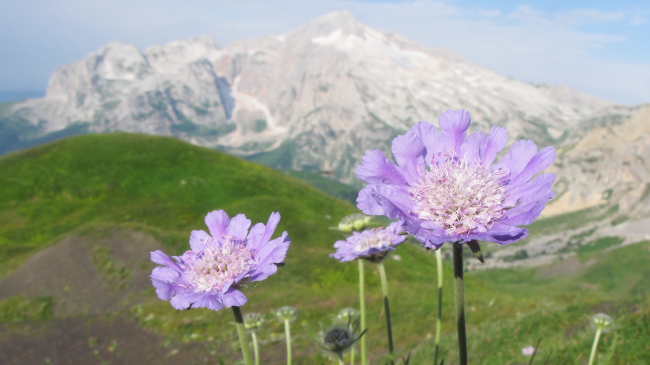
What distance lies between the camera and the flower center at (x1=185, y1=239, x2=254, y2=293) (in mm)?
2486

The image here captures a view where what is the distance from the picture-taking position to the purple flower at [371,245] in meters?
3.39

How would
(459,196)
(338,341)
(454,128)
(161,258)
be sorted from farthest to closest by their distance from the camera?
(338,341) < (161,258) < (454,128) < (459,196)

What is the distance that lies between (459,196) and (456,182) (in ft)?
0.33

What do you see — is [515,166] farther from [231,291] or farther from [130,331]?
[130,331]

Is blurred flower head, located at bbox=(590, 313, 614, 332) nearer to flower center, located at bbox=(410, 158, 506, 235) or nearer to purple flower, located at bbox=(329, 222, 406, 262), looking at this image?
purple flower, located at bbox=(329, 222, 406, 262)

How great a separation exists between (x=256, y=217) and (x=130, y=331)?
1782cm

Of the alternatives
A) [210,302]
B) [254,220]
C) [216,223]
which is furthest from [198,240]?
[254,220]

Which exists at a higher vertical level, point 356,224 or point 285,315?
point 356,224

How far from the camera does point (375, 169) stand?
6.79 feet

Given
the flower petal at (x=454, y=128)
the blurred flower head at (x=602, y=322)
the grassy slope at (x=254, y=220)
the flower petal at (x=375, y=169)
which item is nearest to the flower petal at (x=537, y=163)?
the flower petal at (x=454, y=128)

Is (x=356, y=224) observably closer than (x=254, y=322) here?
Yes

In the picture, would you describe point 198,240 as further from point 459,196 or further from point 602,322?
point 602,322

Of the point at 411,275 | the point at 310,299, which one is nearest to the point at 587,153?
the point at 411,275

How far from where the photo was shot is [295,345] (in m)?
17.2
